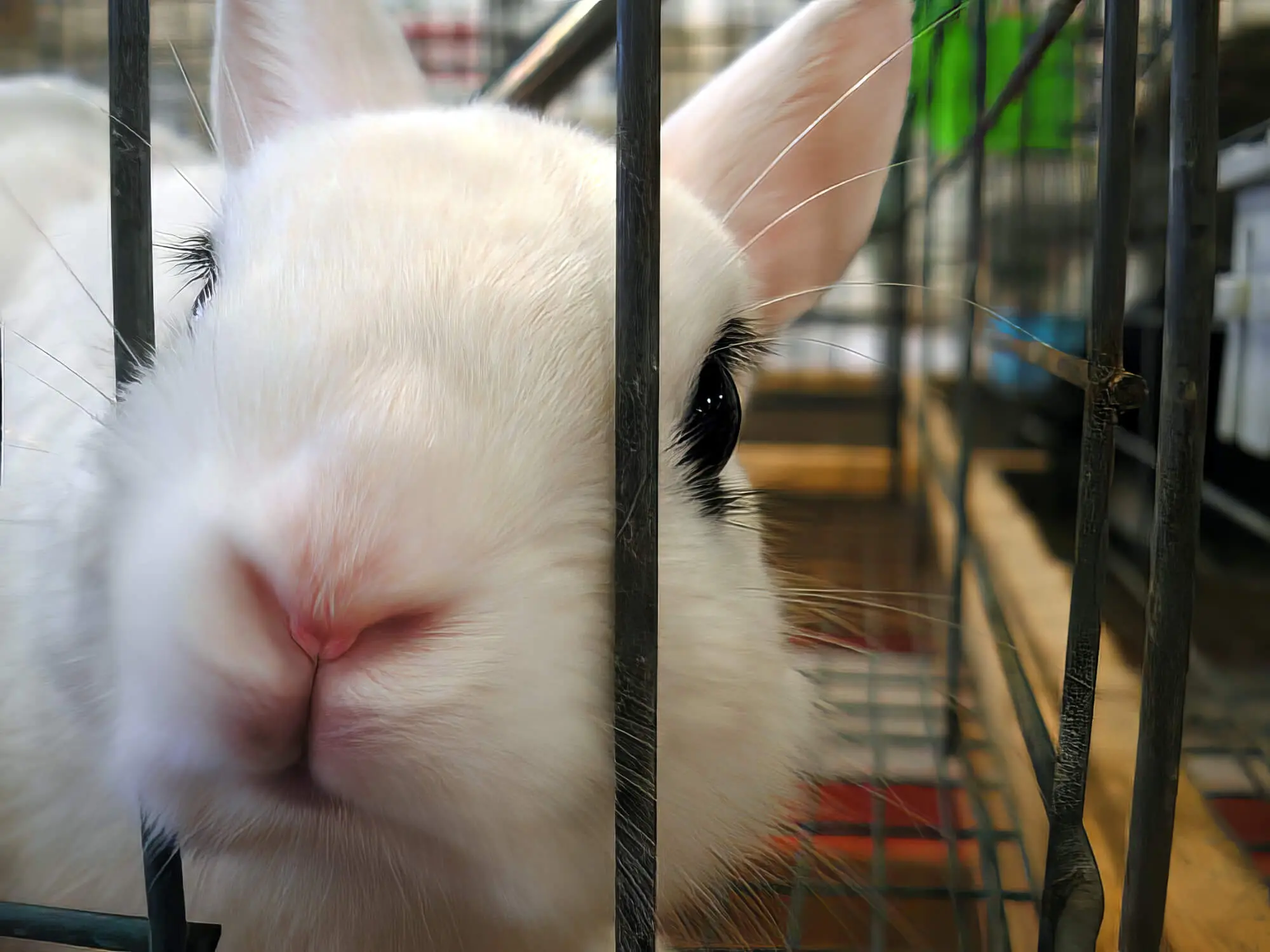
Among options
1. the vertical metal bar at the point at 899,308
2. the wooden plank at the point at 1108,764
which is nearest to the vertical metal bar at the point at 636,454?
the wooden plank at the point at 1108,764

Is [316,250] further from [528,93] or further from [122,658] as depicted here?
[528,93]

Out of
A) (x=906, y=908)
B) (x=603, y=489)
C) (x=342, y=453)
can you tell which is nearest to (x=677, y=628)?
(x=603, y=489)

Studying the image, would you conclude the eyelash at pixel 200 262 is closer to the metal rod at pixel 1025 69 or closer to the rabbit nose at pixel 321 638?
the rabbit nose at pixel 321 638

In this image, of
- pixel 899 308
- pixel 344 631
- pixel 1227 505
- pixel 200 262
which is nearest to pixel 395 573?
pixel 344 631

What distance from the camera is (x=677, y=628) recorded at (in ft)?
1.65

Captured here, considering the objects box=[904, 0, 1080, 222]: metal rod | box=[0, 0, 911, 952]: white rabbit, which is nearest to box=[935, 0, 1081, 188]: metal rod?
box=[904, 0, 1080, 222]: metal rod

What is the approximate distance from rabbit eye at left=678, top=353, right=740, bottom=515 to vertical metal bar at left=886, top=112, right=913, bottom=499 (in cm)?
36

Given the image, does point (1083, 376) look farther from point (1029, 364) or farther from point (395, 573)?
point (1029, 364)

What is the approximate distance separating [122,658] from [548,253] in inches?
10.8

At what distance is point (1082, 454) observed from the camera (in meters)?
0.49

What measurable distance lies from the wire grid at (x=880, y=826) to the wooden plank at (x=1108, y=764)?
0.21ft

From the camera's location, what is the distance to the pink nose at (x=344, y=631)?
38 cm

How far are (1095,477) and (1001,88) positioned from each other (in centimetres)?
76

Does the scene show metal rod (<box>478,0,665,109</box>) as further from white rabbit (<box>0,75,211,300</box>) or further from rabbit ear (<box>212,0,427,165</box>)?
white rabbit (<box>0,75,211,300</box>)
